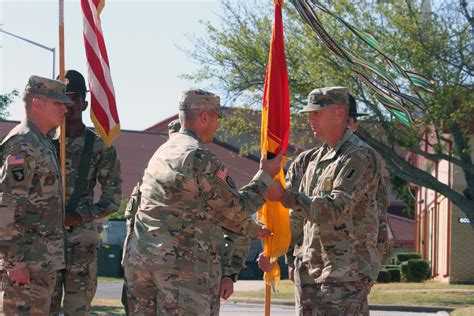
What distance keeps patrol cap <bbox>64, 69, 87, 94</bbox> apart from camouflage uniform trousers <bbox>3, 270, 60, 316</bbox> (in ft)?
6.24

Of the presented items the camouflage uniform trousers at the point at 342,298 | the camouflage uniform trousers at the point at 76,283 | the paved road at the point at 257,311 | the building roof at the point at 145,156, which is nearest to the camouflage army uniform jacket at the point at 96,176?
the camouflage uniform trousers at the point at 76,283

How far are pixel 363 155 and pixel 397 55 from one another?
75.3 ft

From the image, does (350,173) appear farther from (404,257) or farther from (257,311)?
(404,257)

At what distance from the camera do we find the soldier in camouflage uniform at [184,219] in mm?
7625

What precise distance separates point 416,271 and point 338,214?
35.0m

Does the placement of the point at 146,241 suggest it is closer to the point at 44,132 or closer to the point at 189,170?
the point at 189,170

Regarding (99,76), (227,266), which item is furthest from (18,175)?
(99,76)

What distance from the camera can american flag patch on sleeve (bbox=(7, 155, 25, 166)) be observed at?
8266 mm

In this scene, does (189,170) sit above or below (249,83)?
below

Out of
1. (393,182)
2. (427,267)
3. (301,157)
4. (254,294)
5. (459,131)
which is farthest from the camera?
(393,182)

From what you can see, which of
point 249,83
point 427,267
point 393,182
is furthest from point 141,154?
point 249,83

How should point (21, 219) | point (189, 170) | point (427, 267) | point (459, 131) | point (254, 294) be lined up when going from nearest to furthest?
point (189, 170) → point (21, 219) → point (254, 294) → point (459, 131) → point (427, 267)

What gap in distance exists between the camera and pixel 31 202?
845 centimetres

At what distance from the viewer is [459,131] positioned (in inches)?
1287
